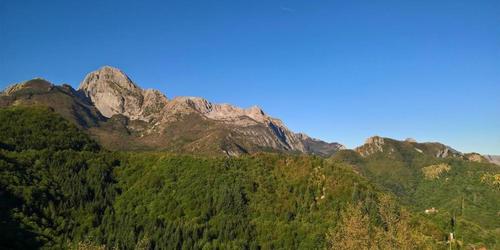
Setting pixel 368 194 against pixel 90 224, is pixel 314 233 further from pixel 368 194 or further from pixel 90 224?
pixel 90 224

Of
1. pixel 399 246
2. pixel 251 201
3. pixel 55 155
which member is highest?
pixel 55 155

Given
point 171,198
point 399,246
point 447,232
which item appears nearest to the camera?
point 399,246

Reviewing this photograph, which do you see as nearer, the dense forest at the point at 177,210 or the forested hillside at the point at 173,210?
the forested hillside at the point at 173,210

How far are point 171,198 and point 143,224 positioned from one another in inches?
806

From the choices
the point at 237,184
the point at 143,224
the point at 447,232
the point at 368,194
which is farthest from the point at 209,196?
the point at 447,232

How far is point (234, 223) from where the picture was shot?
575 feet

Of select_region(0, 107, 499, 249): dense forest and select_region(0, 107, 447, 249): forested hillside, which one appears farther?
select_region(0, 107, 499, 249): dense forest

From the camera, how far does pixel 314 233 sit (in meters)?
164

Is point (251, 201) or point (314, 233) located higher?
point (251, 201)

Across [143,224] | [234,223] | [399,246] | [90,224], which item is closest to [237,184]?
[234,223]

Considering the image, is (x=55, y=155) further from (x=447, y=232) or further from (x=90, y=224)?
(x=447, y=232)

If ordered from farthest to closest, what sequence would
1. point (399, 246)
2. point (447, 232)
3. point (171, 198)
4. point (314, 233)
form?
point (171, 198) → point (447, 232) → point (314, 233) → point (399, 246)

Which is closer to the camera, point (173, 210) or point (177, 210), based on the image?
point (177, 210)

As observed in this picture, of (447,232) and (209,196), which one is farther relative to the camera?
(209,196)
